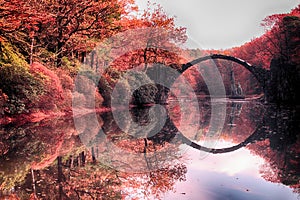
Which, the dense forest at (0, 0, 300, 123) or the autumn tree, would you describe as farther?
the autumn tree

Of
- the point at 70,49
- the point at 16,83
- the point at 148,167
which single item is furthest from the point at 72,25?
the point at 148,167

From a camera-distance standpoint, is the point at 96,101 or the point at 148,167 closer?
the point at 148,167

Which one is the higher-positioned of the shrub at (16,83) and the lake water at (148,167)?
the shrub at (16,83)

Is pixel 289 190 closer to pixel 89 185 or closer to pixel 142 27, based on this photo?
pixel 89 185

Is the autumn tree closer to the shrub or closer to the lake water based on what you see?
the shrub

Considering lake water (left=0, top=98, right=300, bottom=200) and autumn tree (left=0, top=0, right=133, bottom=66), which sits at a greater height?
autumn tree (left=0, top=0, right=133, bottom=66)

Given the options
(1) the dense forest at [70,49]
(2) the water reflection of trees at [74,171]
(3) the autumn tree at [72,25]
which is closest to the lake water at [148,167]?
(2) the water reflection of trees at [74,171]

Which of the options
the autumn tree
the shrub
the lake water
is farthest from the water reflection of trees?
the autumn tree

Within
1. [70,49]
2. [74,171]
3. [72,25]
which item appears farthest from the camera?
[70,49]

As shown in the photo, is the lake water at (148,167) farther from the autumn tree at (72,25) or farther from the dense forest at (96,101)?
the autumn tree at (72,25)

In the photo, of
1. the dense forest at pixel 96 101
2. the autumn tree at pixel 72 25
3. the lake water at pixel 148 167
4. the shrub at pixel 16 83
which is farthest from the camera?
the autumn tree at pixel 72 25

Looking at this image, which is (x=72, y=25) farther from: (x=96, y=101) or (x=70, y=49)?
(x=96, y=101)

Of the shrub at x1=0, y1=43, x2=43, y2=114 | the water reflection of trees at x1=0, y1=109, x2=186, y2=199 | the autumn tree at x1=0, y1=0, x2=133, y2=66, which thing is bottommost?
the water reflection of trees at x1=0, y1=109, x2=186, y2=199

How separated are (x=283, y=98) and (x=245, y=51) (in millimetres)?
30343
